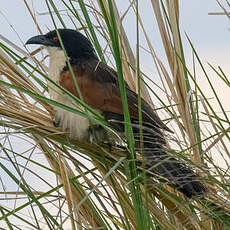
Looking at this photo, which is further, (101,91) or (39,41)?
(39,41)

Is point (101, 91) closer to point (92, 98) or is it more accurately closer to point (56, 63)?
point (92, 98)

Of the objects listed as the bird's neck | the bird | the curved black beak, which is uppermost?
the curved black beak

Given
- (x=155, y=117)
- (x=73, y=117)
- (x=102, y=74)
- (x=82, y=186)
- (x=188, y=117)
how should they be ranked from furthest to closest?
(x=102, y=74) < (x=73, y=117) < (x=155, y=117) < (x=82, y=186) < (x=188, y=117)

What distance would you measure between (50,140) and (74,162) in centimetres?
9

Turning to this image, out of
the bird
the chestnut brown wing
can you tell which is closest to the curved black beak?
the bird

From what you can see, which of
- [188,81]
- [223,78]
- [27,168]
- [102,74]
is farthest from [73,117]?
[223,78]

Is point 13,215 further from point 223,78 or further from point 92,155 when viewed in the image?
point 223,78

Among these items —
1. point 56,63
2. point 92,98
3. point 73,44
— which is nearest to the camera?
point 92,98

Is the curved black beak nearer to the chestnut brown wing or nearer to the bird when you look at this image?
the bird

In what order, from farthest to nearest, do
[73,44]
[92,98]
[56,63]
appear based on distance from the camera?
[73,44] → [56,63] → [92,98]

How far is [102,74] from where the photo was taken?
5.41 ft

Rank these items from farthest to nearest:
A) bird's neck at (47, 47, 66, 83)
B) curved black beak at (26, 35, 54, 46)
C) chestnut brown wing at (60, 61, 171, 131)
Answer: curved black beak at (26, 35, 54, 46)
bird's neck at (47, 47, 66, 83)
chestnut brown wing at (60, 61, 171, 131)

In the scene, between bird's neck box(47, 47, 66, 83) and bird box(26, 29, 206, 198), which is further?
bird's neck box(47, 47, 66, 83)

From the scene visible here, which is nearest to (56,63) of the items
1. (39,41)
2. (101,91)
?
(39,41)
